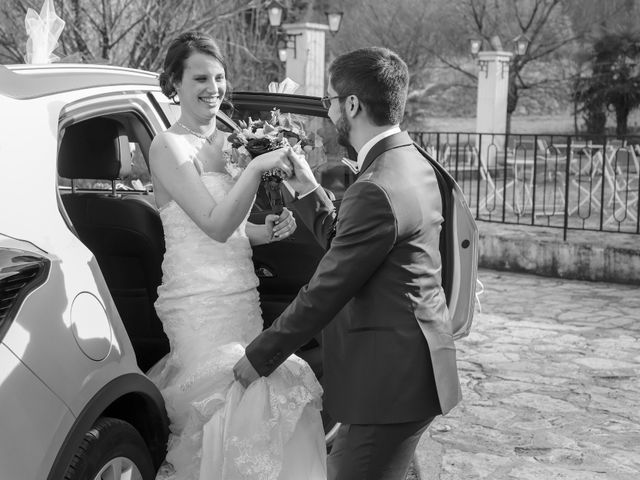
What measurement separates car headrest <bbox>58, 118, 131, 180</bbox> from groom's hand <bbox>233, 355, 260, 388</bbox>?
1365mm

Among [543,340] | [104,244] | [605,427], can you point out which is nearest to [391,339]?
[104,244]

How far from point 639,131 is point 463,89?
11.7 meters

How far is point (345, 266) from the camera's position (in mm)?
2424

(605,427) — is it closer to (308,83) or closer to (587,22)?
(308,83)

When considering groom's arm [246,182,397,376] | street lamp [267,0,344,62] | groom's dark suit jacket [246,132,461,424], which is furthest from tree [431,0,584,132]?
groom's arm [246,182,397,376]

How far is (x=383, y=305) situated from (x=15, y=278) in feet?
3.29

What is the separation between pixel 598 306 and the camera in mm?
8148

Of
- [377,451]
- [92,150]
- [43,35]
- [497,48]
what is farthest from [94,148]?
[497,48]

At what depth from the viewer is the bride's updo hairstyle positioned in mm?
3301

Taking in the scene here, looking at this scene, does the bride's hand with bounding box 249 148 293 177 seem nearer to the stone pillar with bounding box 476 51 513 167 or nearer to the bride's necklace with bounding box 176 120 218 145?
the bride's necklace with bounding box 176 120 218 145

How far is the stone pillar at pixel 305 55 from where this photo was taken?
60.4ft

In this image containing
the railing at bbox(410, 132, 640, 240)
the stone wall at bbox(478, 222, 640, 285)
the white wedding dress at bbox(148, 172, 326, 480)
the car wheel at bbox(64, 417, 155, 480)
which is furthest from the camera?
the railing at bbox(410, 132, 640, 240)

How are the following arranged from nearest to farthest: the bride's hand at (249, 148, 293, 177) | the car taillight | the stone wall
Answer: the car taillight → the bride's hand at (249, 148, 293, 177) → the stone wall

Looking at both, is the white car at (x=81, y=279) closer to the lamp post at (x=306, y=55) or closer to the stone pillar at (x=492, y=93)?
the lamp post at (x=306, y=55)
